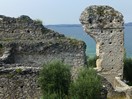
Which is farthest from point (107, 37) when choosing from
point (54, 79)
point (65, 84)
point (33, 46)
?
point (54, 79)

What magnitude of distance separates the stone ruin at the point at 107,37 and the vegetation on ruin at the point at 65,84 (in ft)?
30.6

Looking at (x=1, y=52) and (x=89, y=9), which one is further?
(x=89, y=9)

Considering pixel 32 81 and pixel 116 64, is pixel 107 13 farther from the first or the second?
pixel 32 81

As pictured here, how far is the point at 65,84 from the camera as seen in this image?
1961 centimetres

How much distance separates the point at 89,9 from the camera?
29.7 metres

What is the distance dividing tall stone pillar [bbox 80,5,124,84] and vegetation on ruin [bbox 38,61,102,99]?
9.34m

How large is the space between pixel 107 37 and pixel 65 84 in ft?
34.1

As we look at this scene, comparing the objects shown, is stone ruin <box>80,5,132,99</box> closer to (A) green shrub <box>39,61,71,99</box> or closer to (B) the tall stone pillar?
(B) the tall stone pillar

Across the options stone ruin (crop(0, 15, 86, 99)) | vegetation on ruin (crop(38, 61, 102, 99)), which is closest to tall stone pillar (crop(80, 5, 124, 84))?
stone ruin (crop(0, 15, 86, 99))

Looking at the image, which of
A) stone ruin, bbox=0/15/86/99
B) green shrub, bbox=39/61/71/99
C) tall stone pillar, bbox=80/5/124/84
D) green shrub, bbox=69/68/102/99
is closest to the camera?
green shrub, bbox=69/68/102/99

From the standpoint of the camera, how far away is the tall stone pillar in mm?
29391

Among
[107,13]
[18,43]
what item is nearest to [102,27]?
[107,13]

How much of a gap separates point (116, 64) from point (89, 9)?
12.9 feet

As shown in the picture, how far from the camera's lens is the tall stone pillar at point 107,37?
29.4 m
